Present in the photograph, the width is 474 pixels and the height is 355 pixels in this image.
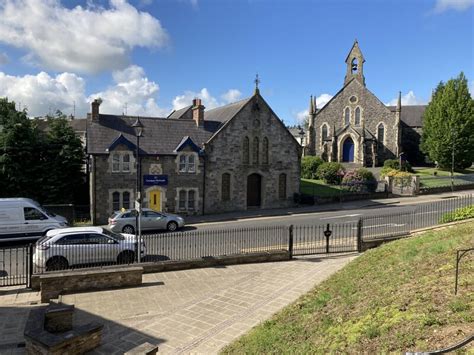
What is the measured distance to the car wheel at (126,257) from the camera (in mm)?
14844

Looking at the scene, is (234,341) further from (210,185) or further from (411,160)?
(411,160)

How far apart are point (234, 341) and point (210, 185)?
22.5 metres

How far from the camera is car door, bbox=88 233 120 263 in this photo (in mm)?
14297

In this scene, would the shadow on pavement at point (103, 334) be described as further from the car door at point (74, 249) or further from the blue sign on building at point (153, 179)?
the blue sign on building at point (153, 179)

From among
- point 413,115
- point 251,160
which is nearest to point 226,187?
point 251,160

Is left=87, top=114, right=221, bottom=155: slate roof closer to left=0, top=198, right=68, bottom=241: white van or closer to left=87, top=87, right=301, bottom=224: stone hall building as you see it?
left=87, top=87, right=301, bottom=224: stone hall building

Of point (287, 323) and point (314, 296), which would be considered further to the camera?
point (314, 296)

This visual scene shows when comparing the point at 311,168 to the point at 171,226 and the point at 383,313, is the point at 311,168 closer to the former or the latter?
the point at 171,226

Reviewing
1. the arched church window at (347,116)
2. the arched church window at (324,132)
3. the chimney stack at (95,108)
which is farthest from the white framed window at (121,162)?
the arched church window at (347,116)

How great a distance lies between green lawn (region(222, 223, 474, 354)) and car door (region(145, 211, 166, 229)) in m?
14.0

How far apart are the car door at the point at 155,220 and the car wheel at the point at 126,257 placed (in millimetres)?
7874

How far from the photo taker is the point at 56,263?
13836mm

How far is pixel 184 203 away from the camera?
97.0 ft

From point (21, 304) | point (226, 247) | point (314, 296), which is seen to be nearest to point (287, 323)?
point (314, 296)
